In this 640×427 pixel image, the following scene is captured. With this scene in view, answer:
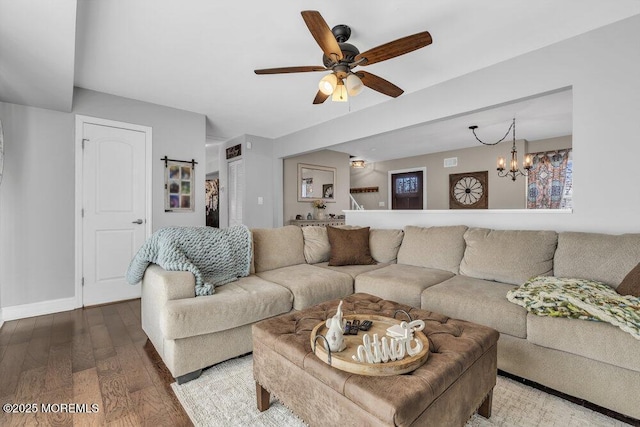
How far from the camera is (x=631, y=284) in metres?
1.69

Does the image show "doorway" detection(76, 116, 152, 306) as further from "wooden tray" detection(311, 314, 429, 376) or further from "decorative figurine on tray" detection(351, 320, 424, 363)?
"decorative figurine on tray" detection(351, 320, 424, 363)

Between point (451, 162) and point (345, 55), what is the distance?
5.57 meters

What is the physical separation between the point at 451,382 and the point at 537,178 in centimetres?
619

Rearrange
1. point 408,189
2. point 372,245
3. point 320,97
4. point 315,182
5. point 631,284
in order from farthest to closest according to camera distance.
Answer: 1. point 408,189
2. point 315,182
3. point 372,245
4. point 320,97
5. point 631,284

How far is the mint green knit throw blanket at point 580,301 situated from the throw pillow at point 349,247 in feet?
4.85

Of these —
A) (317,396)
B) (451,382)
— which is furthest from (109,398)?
(451,382)

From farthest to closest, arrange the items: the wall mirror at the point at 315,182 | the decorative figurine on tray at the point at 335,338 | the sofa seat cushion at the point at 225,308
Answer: the wall mirror at the point at 315,182
the sofa seat cushion at the point at 225,308
the decorative figurine on tray at the point at 335,338

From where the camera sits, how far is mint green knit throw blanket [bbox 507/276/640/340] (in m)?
1.45

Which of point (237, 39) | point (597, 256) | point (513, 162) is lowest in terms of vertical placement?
point (597, 256)

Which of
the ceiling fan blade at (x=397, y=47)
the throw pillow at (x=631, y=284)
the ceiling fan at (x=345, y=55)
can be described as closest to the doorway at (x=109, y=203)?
the ceiling fan at (x=345, y=55)

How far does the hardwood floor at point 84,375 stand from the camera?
153 cm

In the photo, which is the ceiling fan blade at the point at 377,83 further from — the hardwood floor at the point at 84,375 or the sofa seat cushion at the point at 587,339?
the hardwood floor at the point at 84,375

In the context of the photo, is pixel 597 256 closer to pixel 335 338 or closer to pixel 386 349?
pixel 386 349

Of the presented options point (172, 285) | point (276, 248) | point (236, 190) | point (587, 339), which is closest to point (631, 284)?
point (587, 339)
